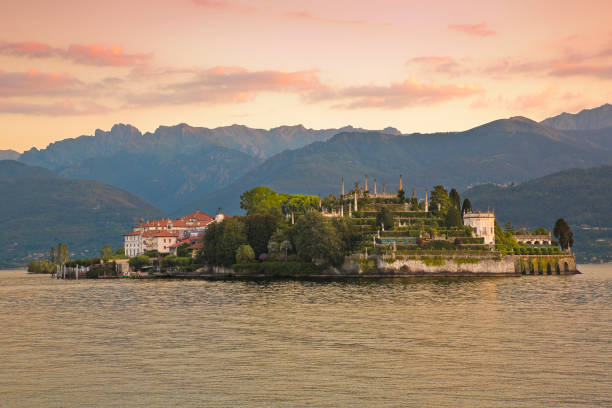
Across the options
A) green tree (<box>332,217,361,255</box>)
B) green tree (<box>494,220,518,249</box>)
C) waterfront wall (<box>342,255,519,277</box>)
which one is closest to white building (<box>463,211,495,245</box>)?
green tree (<box>494,220,518,249</box>)

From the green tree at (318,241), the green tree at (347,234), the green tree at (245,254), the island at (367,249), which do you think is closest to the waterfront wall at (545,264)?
the island at (367,249)

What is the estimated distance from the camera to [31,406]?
144ft

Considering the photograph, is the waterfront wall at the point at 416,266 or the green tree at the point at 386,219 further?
the green tree at the point at 386,219

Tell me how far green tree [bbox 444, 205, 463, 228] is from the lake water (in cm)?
7373

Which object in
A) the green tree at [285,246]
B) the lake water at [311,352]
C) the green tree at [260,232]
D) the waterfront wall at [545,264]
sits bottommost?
the lake water at [311,352]

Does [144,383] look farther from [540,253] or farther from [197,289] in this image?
[540,253]

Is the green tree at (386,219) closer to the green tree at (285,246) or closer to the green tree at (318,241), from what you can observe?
the green tree at (318,241)

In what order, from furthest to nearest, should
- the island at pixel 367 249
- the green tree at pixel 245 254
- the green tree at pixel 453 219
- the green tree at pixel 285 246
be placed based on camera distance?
the green tree at pixel 453 219 < the green tree at pixel 245 254 < the green tree at pixel 285 246 < the island at pixel 367 249

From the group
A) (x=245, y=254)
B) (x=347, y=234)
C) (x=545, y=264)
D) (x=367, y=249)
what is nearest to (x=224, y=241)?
(x=245, y=254)

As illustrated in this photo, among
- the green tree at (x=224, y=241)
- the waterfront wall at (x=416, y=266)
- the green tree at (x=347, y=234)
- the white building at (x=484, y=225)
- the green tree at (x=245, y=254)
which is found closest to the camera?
the waterfront wall at (x=416, y=266)

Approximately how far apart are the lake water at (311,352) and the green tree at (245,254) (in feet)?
232

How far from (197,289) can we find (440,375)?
3483 inches

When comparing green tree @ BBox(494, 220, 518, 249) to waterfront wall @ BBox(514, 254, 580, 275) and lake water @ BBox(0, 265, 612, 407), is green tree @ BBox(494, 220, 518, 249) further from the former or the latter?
lake water @ BBox(0, 265, 612, 407)

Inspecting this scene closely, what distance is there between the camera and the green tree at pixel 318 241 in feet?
545
